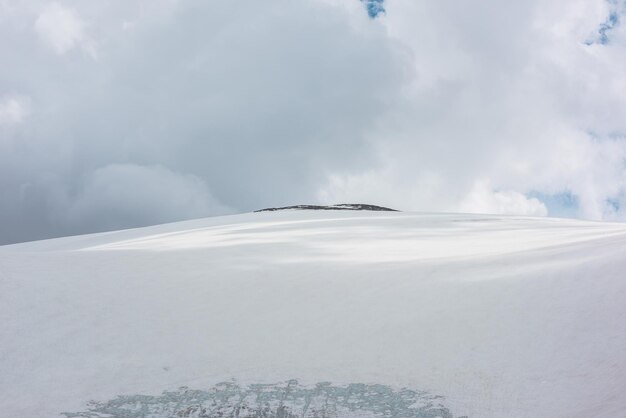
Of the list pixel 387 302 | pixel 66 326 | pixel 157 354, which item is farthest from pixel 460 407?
pixel 66 326

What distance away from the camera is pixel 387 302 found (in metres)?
3.29

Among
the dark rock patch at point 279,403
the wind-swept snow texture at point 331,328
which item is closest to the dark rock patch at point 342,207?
the wind-swept snow texture at point 331,328

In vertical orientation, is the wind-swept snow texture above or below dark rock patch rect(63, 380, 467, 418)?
above

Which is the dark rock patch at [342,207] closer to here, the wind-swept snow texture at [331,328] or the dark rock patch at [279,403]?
the wind-swept snow texture at [331,328]

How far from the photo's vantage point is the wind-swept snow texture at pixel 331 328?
2.47 metres

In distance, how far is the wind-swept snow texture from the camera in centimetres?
247

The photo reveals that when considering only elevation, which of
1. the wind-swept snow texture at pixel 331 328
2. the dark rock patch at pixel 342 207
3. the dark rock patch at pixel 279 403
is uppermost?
the dark rock patch at pixel 342 207

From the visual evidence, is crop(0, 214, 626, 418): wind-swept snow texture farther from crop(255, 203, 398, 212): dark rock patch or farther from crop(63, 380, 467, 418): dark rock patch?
crop(255, 203, 398, 212): dark rock patch

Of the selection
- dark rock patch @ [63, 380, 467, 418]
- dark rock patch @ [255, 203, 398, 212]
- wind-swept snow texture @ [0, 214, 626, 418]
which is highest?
dark rock patch @ [255, 203, 398, 212]

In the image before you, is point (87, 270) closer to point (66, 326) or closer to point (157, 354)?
point (66, 326)

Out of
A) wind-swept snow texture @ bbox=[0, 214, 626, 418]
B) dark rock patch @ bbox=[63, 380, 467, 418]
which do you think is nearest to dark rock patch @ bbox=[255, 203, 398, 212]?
wind-swept snow texture @ bbox=[0, 214, 626, 418]

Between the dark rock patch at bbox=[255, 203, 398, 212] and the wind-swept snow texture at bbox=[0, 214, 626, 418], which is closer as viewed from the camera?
the wind-swept snow texture at bbox=[0, 214, 626, 418]

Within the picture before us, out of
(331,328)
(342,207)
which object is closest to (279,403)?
(331,328)

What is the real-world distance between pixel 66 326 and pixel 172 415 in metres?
1.08
